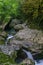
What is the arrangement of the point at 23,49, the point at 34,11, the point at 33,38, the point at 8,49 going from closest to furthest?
the point at 8,49, the point at 23,49, the point at 33,38, the point at 34,11

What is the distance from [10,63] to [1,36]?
16.1ft

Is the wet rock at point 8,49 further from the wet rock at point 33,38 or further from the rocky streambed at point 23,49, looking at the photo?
the wet rock at point 33,38

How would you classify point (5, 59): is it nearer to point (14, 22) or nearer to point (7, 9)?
point (14, 22)

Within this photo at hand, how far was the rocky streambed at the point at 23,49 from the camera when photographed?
999 cm

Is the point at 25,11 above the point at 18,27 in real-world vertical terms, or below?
above

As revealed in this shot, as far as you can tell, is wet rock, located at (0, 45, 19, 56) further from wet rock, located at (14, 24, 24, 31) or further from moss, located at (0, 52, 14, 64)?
wet rock, located at (14, 24, 24, 31)

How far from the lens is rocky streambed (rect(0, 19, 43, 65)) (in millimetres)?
9993

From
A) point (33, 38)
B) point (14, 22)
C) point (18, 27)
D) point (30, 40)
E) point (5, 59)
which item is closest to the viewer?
point (5, 59)

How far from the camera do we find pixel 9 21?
17.4m

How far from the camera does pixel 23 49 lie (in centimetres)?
1159

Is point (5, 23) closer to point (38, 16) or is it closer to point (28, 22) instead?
point (28, 22)

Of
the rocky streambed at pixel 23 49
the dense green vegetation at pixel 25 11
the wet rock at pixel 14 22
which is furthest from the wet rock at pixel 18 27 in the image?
the rocky streambed at pixel 23 49

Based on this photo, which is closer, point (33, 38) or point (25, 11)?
point (33, 38)

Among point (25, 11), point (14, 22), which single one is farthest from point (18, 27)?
point (14, 22)
